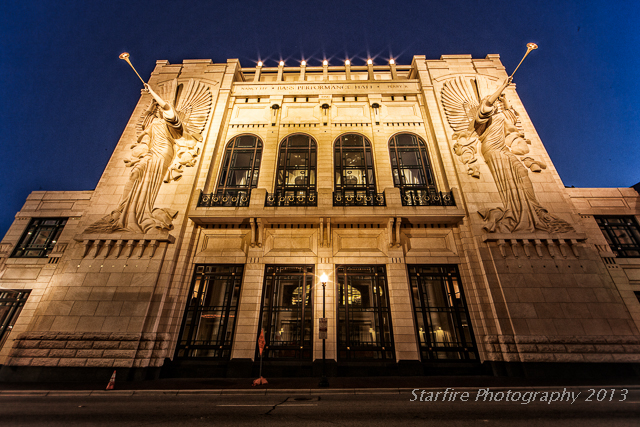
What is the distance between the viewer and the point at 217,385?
866 cm

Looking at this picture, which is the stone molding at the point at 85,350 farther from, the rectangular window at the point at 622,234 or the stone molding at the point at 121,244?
the rectangular window at the point at 622,234

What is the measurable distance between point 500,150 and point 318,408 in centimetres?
1427

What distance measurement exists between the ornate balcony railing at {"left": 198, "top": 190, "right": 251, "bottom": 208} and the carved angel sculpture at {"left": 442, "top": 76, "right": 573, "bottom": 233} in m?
11.5

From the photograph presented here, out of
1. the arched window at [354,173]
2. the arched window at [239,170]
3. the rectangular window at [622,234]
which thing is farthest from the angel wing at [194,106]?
the rectangular window at [622,234]

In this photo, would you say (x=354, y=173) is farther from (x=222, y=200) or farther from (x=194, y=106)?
(x=194, y=106)

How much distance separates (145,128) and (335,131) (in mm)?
10829

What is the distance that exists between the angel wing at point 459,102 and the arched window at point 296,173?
27.2 ft

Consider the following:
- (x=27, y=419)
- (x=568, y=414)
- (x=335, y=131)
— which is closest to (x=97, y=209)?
(x=27, y=419)

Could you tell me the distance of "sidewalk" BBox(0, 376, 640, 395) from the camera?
313 inches

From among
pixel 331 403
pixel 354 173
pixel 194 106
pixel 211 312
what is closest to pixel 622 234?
pixel 354 173

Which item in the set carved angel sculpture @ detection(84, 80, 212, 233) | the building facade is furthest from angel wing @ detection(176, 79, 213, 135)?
the building facade

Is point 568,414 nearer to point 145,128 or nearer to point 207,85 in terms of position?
point 145,128

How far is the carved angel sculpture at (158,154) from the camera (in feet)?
38.8

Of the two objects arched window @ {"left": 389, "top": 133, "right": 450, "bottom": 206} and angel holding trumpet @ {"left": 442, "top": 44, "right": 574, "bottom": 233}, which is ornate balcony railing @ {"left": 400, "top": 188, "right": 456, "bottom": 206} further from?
angel holding trumpet @ {"left": 442, "top": 44, "right": 574, "bottom": 233}
